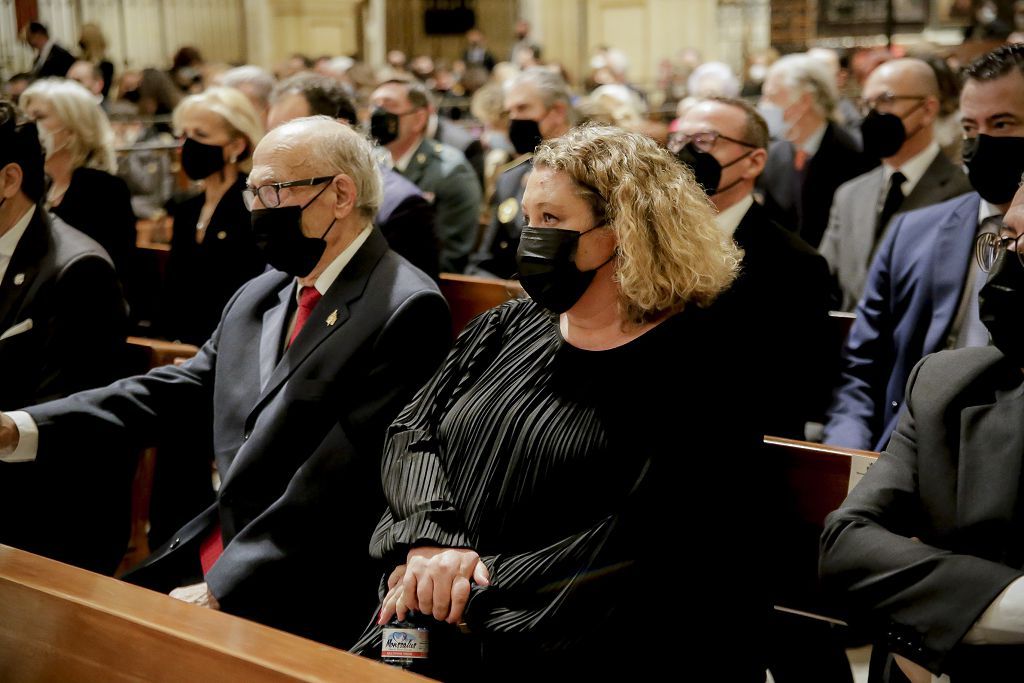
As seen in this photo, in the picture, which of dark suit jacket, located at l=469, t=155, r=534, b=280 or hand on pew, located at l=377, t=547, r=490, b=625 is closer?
hand on pew, located at l=377, t=547, r=490, b=625

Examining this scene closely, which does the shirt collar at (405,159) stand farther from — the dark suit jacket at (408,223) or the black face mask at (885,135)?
the black face mask at (885,135)

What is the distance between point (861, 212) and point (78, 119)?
10.8 feet

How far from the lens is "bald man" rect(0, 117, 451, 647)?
103 inches

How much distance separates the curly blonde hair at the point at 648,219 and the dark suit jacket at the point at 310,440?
2.04 ft

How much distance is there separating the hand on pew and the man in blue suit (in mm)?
1373

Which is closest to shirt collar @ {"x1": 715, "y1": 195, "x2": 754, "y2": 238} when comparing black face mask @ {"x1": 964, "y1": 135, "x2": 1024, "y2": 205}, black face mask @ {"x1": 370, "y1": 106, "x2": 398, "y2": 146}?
black face mask @ {"x1": 964, "y1": 135, "x2": 1024, "y2": 205}

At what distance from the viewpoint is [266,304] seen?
9.87ft

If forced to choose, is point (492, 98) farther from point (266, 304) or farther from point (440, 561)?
point (440, 561)

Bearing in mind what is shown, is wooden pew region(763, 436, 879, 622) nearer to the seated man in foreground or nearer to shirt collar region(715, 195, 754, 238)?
the seated man in foreground

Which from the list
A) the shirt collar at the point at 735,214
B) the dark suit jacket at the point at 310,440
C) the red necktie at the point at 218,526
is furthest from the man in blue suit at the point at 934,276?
the red necktie at the point at 218,526

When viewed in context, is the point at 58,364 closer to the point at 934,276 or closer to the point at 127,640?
the point at 127,640

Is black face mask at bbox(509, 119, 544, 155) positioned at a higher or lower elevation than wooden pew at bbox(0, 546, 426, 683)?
higher

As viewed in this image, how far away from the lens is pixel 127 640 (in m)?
1.79

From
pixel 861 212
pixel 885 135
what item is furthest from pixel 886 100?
pixel 861 212
